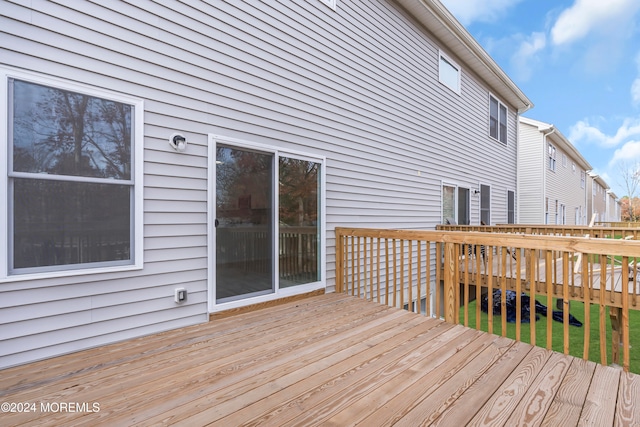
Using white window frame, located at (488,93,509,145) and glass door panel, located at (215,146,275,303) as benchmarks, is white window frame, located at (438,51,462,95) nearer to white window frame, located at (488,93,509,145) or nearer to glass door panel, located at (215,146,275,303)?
white window frame, located at (488,93,509,145)

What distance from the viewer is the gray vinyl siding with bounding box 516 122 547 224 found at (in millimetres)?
11734

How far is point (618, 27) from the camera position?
68.1ft

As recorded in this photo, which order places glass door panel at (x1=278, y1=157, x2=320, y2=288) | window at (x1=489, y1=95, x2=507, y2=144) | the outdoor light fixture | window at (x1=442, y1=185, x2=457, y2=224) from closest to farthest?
1. the outdoor light fixture
2. glass door panel at (x1=278, y1=157, x2=320, y2=288)
3. window at (x1=442, y1=185, x2=457, y2=224)
4. window at (x1=489, y1=95, x2=507, y2=144)

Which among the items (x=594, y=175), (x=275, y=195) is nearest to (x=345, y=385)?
(x=275, y=195)

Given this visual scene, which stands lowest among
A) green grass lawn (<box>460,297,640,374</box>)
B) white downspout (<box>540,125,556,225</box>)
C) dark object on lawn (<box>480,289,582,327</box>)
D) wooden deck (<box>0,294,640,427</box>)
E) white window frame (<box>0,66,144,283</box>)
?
green grass lawn (<box>460,297,640,374</box>)

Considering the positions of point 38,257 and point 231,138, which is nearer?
point 38,257

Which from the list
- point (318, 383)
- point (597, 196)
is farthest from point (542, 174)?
point (597, 196)

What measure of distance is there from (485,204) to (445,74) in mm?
3650

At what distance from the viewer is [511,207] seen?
32.0 feet

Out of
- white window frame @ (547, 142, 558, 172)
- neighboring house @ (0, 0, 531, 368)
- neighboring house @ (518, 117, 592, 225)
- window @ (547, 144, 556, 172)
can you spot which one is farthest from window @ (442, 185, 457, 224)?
window @ (547, 144, 556, 172)

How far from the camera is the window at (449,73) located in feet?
21.7

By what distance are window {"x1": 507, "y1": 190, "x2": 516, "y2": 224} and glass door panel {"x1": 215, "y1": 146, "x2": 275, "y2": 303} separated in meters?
8.83

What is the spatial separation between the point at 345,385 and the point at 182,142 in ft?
7.89

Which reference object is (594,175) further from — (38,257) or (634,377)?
(38,257)
